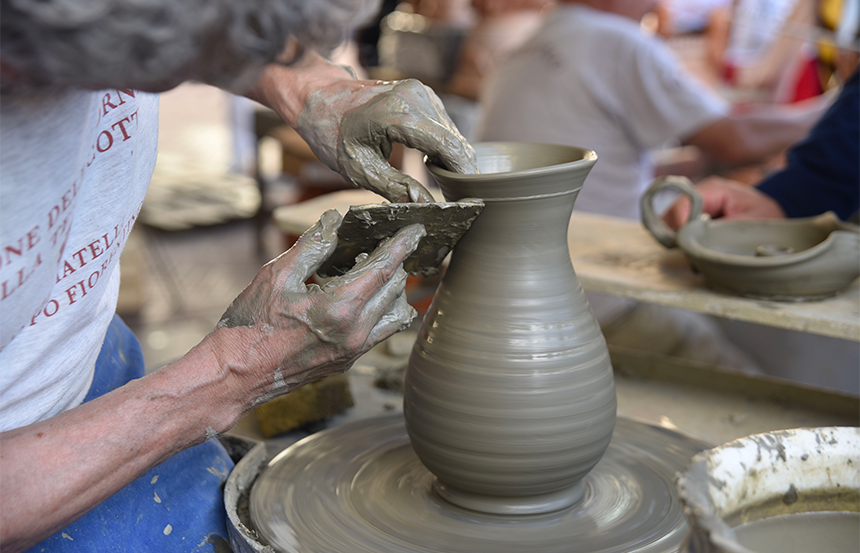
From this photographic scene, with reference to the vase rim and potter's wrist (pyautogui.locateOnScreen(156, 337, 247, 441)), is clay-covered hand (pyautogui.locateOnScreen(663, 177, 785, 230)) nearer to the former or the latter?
the vase rim

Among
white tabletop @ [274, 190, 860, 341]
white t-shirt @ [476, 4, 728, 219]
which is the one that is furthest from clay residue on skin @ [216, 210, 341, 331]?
white t-shirt @ [476, 4, 728, 219]

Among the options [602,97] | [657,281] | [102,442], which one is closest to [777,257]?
[657,281]

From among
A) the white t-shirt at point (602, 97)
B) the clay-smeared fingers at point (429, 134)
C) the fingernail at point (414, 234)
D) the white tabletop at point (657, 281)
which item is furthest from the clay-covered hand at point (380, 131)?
the white t-shirt at point (602, 97)

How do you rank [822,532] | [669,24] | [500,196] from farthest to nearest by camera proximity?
Answer: [669,24] → [500,196] → [822,532]

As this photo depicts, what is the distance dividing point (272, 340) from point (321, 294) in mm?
89

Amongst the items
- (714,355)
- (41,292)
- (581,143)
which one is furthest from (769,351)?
(41,292)

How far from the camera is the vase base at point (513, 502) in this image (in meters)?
1.15

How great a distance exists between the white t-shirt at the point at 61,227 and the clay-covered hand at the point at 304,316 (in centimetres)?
20

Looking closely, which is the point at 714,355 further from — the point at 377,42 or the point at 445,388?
the point at 377,42

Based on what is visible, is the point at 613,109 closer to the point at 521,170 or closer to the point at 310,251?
the point at 521,170

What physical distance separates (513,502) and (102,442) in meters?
0.60

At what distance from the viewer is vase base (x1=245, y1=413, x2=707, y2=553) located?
1.07 metres

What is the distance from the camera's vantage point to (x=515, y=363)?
1.10 metres

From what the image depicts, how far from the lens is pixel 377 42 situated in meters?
6.06
